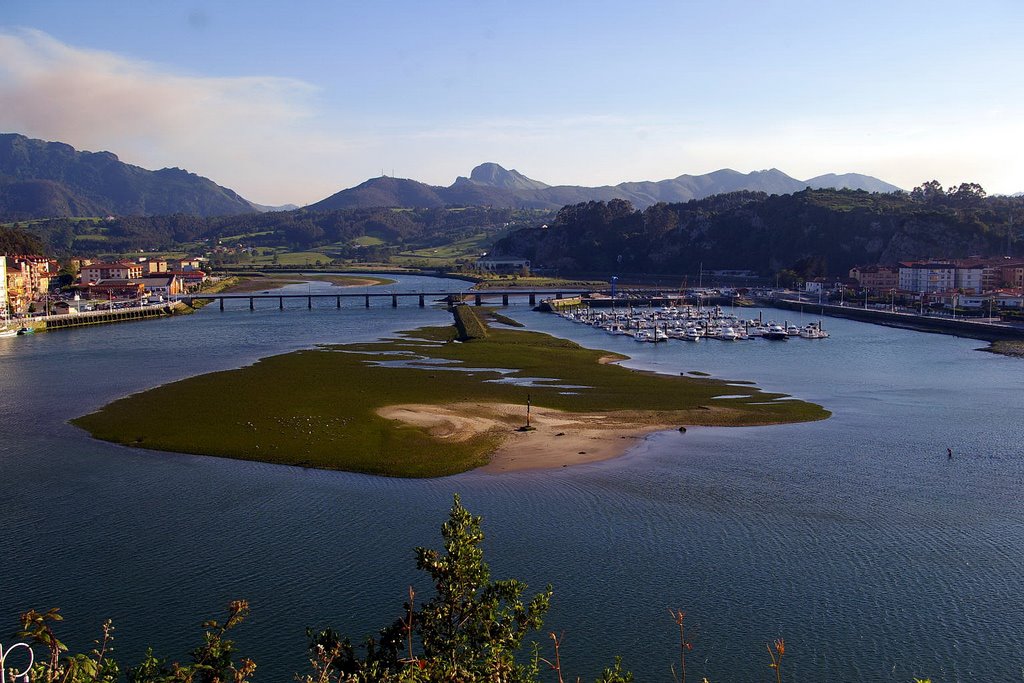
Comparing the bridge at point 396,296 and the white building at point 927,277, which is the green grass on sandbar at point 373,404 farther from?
the white building at point 927,277

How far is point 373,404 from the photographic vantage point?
35000 mm

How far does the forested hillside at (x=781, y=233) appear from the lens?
106m

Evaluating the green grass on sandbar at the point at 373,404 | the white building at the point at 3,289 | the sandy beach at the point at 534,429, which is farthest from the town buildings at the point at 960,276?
the white building at the point at 3,289

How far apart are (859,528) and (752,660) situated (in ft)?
24.0

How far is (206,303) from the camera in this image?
95.9m

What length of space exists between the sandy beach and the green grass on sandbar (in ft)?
2.05

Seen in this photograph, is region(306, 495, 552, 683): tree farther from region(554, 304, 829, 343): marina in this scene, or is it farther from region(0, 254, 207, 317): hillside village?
region(0, 254, 207, 317): hillside village

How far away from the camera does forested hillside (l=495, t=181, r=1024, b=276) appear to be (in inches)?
4161

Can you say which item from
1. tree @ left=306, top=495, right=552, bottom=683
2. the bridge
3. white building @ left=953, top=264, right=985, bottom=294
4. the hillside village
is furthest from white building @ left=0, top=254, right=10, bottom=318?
white building @ left=953, top=264, right=985, bottom=294

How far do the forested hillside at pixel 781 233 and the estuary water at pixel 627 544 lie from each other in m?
80.9

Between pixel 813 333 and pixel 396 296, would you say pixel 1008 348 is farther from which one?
pixel 396 296

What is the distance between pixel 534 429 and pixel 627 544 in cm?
1107

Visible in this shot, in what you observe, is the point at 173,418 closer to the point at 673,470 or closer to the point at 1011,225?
the point at 673,470

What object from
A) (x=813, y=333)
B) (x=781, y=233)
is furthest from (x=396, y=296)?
(x=781, y=233)
